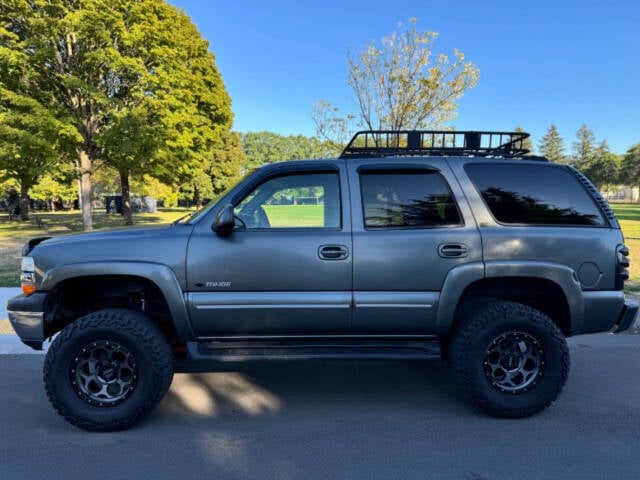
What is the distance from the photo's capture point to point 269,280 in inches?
124

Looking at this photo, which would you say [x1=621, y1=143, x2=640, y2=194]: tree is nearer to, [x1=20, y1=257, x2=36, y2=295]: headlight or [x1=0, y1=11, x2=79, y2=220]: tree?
[x1=0, y1=11, x2=79, y2=220]: tree

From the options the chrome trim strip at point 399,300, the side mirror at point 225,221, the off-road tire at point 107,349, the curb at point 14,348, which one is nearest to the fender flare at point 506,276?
the chrome trim strip at point 399,300

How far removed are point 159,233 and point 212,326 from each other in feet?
2.70

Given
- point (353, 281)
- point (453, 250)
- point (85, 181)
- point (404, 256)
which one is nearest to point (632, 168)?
point (85, 181)

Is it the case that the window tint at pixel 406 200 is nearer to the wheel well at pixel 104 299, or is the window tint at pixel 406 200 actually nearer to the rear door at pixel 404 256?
the rear door at pixel 404 256

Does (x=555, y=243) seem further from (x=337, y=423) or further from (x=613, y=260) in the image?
(x=337, y=423)

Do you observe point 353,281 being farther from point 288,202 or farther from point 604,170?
point 604,170

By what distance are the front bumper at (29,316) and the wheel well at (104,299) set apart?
60 millimetres

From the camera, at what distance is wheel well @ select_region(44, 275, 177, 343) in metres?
3.27

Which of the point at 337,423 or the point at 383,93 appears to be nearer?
the point at 337,423

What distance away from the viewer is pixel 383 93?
12883mm

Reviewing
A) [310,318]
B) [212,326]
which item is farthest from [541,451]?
[212,326]

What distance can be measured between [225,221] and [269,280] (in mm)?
548

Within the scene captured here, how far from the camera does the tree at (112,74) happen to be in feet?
42.7
